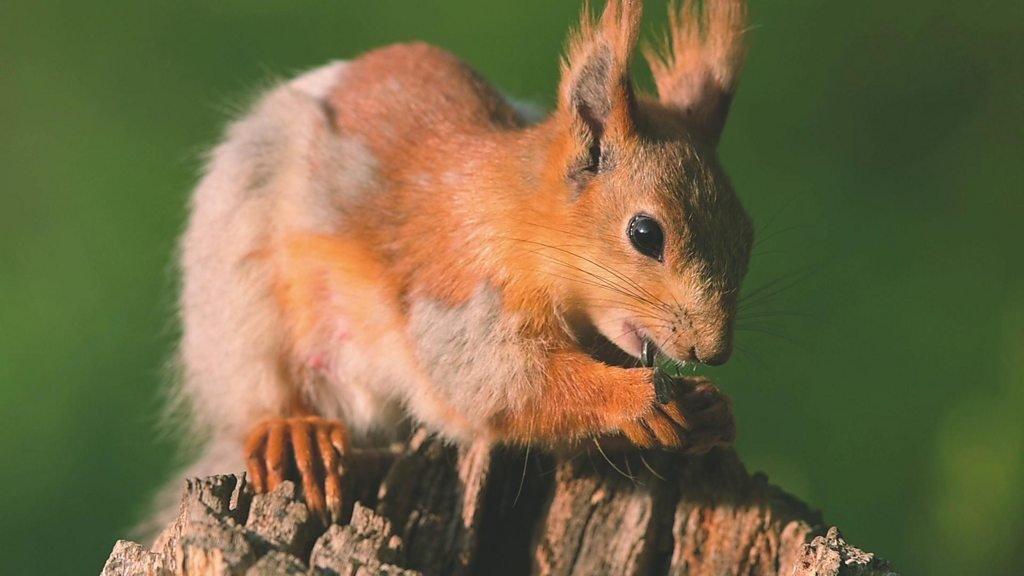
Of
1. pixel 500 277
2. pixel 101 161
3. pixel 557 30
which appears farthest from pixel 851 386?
pixel 101 161

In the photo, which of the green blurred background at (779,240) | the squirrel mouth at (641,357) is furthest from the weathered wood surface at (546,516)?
the green blurred background at (779,240)

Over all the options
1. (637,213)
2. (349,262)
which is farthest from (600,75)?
(349,262)

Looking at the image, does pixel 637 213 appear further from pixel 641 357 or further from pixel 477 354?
pixel 477 354

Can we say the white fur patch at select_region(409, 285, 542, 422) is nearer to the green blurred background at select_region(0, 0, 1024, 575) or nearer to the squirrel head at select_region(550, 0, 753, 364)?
the squirrel head at select_region(550, 0, 753, 364)

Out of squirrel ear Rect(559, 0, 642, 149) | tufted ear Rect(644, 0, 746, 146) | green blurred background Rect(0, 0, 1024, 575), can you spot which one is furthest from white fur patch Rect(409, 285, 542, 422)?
green blurred background Rect(0, 0, 1024, 575)

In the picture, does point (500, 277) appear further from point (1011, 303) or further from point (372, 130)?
point (1011, 303)

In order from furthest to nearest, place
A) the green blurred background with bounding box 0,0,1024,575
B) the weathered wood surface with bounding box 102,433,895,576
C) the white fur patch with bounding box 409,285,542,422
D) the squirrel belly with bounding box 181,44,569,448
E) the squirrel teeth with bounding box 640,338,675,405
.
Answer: the green blurred background with bounding box 0,0,1024,575 < the squirrel belly with bounding box 181,44,569,448 < the white fur patch with bounding box 409,285,542,422 < the squirrel teeth with bounding box 640,338,675,405 < the weathered wood surface with bounding box 102,433,895,576

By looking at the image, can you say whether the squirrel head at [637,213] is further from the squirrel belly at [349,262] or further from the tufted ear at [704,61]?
the squirrel belly at [349,262]
